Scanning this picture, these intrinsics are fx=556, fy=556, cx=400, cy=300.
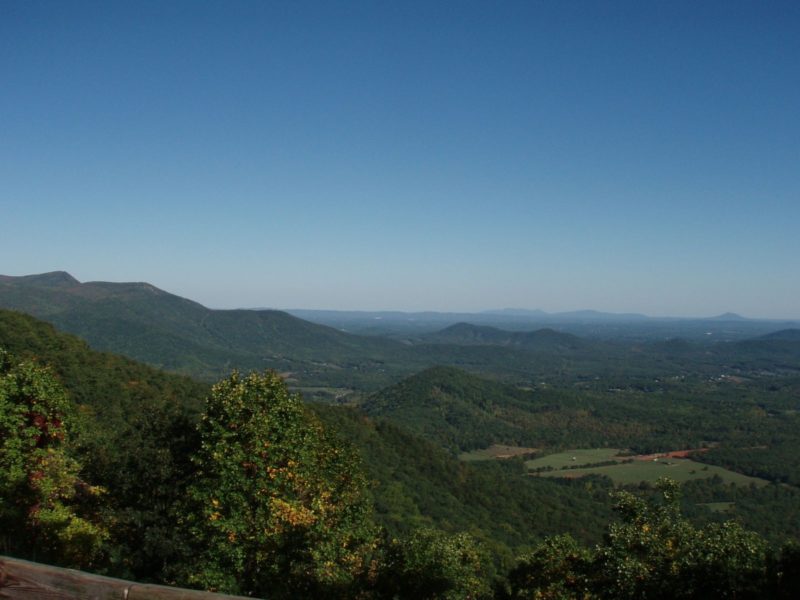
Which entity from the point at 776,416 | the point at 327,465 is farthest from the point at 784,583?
the point at 776,416

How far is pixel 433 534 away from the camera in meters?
20.9

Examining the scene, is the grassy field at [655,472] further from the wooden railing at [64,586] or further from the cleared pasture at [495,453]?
the wooden railing at [64,586]

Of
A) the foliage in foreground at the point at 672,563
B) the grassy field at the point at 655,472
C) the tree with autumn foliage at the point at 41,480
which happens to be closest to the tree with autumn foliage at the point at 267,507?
the tree with autumn foliage at the point at 41,480

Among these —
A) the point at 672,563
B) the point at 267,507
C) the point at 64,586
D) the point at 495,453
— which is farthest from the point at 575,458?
the point at 64,586

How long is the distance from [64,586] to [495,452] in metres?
141

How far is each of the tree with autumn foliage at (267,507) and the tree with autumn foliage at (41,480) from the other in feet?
9.96

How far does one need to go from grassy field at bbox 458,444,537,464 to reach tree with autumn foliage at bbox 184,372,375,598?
11396 centimetres

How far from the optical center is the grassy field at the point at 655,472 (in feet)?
359

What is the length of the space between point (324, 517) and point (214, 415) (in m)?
4.80

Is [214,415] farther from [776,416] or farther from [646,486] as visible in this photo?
[776,416]

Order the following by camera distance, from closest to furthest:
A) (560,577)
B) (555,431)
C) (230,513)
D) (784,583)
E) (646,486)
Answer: (784,583) < (230,513) < (560,577) < (646,486) < (555,431)

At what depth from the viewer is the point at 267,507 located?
15.8m

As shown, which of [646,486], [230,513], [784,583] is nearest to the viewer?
[784,583]

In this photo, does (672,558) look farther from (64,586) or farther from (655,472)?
(655,472)
